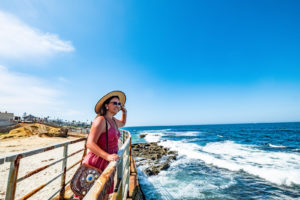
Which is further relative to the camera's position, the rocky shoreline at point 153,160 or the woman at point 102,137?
the rocky shoreline at point 153,160

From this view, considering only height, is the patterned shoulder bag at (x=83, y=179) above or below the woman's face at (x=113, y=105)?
below

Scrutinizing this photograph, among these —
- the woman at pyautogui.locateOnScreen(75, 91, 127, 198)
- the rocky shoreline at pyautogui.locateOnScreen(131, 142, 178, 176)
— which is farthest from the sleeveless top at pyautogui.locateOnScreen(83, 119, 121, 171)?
the rocky shoreline at pyautogui.locateOnScreen(131, 142, 178, 176)

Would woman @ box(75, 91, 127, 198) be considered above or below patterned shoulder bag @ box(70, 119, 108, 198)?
above

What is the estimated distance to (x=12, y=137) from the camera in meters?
15.4

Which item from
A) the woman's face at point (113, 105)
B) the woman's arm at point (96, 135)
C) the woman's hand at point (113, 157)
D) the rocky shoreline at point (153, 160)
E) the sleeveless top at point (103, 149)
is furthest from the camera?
the rocky shoreline at point (153, 160)

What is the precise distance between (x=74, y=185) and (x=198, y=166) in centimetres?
1018

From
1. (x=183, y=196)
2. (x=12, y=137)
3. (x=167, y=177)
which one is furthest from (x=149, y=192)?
(x=12, y=137)

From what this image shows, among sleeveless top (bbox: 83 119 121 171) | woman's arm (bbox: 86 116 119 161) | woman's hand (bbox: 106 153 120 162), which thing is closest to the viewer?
woman's hand (bbox: 106 153 120 162)

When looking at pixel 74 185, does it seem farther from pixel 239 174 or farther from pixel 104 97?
pixel 239 174

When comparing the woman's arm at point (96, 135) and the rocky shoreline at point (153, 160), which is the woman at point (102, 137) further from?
the rocky shoreline at point (153, 160)

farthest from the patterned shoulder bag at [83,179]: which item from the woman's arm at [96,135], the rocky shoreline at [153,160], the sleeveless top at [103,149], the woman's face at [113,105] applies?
the rocky shoreline at [153,160]

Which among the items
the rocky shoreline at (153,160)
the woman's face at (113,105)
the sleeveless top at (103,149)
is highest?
the woman's face at (113,105)

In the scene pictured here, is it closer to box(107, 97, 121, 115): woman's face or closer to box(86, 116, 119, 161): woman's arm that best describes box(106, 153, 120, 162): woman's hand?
box(86, 116, 119, 161): woman's arm

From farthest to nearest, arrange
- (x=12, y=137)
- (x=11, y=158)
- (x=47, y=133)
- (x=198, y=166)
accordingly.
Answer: (x=47, y=133), (x=12, y=137), (x=198, y=166), (x=11, y=158)
